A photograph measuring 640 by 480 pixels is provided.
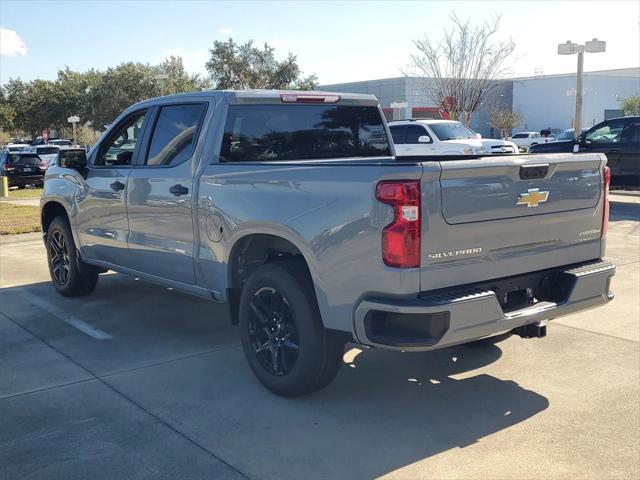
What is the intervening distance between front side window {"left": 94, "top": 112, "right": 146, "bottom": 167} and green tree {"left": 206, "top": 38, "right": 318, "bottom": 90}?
4245 centimetres

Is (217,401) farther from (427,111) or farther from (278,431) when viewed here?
(427,111)

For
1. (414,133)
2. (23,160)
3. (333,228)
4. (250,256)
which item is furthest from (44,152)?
(333,228)

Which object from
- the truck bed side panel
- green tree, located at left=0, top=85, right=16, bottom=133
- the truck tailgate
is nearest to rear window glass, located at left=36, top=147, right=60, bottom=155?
the truck bed side panel

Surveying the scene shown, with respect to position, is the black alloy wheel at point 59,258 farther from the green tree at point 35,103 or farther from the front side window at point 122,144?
the green tree at point 35,103

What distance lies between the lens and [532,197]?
165 inches

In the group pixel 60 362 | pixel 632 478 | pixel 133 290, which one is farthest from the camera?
pixel 133 290

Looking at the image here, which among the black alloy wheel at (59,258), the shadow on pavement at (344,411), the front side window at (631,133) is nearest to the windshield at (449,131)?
the front side window at (631,133)

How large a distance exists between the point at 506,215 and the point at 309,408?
174cm

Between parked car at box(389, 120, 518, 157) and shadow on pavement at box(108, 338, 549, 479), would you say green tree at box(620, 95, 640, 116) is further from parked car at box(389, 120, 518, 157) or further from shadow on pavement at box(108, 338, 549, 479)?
shadow on pavement at box(108, 338, 549, 479)

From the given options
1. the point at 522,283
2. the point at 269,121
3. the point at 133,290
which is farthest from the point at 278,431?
the point at 133,290

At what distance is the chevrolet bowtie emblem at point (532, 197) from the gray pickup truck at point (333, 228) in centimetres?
1

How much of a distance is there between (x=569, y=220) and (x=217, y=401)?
2.59 m

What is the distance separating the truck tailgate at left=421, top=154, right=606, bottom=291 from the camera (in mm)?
3795

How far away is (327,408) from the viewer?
447 cm
